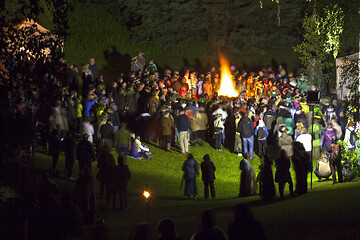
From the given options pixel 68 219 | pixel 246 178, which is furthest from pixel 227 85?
pixel 68 219

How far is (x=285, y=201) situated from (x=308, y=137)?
25.0 ft

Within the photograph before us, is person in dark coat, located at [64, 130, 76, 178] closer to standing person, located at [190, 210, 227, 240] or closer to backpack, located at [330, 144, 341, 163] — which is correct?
backpack, located at [330, 144, 341, 163]

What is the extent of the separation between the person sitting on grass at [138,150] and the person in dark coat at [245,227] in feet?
54.8

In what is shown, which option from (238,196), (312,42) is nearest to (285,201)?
(238,196)

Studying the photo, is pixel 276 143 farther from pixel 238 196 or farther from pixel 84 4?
pixel 84 4

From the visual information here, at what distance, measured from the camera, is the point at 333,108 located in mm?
32312

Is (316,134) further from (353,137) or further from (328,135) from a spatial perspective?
(353,137)

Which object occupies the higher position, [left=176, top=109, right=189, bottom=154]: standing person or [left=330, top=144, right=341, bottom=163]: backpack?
[left=176, top=109, right=189, bottom=154]: standing person

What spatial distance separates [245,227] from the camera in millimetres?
11414

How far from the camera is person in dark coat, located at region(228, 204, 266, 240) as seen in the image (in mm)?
11383

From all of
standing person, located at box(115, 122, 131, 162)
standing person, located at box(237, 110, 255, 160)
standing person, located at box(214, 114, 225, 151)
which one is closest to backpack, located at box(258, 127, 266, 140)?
standing person, located at box(237, 110, 255, 160)

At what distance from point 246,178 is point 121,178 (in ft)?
14.5

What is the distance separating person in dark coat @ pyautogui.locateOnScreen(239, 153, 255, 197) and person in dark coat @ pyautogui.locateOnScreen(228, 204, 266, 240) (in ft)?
40.3

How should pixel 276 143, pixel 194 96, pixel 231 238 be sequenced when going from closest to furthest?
pixel 231 238, pixel 276 143, pixel 194 96
